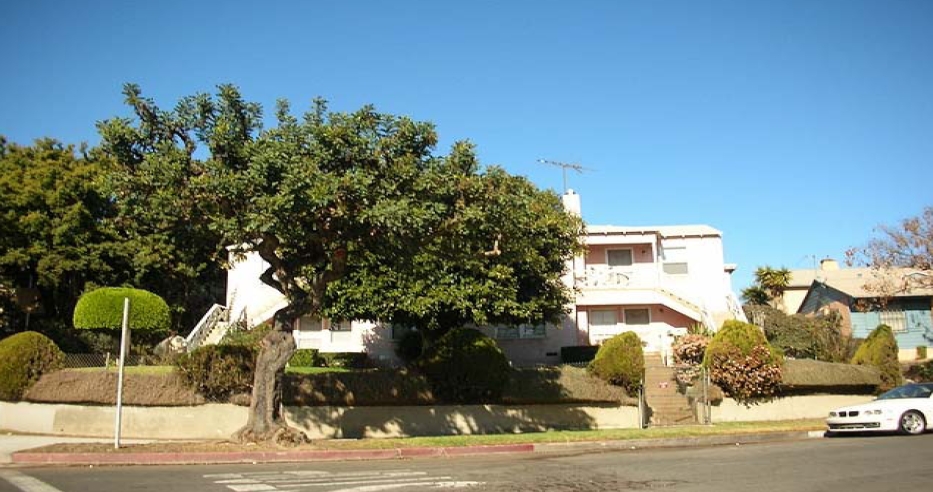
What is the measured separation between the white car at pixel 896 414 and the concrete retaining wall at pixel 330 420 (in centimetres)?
569

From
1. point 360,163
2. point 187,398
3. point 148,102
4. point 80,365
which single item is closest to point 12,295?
point 80,365

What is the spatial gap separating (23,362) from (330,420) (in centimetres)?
738

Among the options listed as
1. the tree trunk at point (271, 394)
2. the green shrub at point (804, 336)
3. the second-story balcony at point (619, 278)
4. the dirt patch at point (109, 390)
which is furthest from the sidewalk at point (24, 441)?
the green shrub at point (804, 336)

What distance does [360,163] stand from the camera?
13719 millimetres

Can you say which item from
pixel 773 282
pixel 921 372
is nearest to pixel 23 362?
pixel 921 372

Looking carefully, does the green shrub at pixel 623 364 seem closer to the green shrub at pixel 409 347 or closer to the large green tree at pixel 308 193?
the large green tree at pixel 308 193

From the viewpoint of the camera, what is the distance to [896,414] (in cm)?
1686

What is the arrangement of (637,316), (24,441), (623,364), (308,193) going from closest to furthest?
(308,193) < (24,441) < (623,364) < (637,316)

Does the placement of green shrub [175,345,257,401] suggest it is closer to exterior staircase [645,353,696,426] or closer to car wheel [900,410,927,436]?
exterior staircase [645,353,696,426]

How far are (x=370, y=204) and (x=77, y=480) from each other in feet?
20.6

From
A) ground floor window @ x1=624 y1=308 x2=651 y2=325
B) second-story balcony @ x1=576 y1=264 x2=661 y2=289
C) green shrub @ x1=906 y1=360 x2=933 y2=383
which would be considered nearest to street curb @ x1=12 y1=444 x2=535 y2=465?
second-story balcony @ x1=576 y1=264 x2=661 y2=289

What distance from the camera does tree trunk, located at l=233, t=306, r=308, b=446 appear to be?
14.2 metres

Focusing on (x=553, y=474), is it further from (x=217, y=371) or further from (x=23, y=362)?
(x=23, y=362)

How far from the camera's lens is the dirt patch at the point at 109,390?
55.8ft
